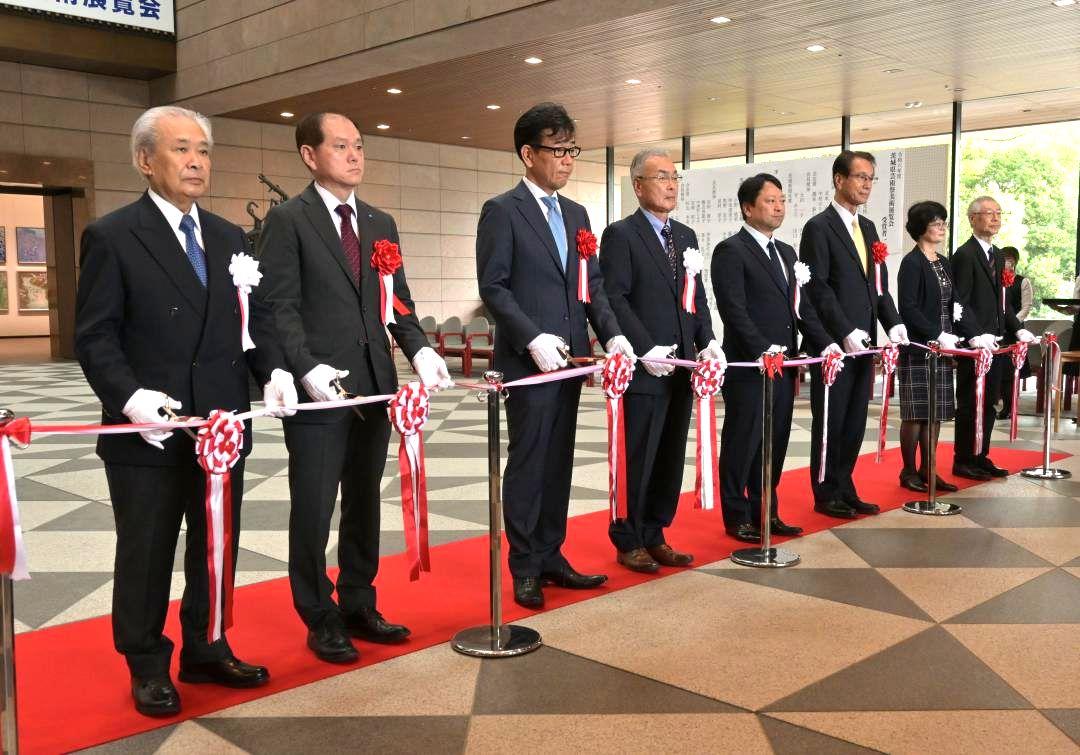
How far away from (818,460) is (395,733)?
3.16 m

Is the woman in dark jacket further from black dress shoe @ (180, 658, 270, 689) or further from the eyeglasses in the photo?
black dress shoe @ (180, 658, 270, 689)

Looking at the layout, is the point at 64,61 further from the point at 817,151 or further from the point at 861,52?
the point at 817,151

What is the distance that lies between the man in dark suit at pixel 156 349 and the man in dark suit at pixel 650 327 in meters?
1.65

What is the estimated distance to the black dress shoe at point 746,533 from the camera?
463 centimetres

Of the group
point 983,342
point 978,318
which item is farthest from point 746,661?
point 978,318

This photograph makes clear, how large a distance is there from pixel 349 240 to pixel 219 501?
3.00ft

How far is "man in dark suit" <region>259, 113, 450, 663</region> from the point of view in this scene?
3.03 m

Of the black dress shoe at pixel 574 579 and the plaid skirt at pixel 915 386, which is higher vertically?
the plaid skirt at pixel 915 386

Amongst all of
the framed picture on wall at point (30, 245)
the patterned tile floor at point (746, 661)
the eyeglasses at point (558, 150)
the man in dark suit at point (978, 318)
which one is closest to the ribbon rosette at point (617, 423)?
the patterned tile floor at point (746, 661)

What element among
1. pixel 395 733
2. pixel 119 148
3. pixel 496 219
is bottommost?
pixel 395 733

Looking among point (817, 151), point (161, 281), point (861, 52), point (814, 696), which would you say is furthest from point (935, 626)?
point (817, 151)

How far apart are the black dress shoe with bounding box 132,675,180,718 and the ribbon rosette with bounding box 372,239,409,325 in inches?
48.2

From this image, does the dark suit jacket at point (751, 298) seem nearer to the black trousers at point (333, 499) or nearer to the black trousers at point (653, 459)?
the black trousers at point (653, 459)

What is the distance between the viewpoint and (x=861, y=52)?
10789 millimetres
